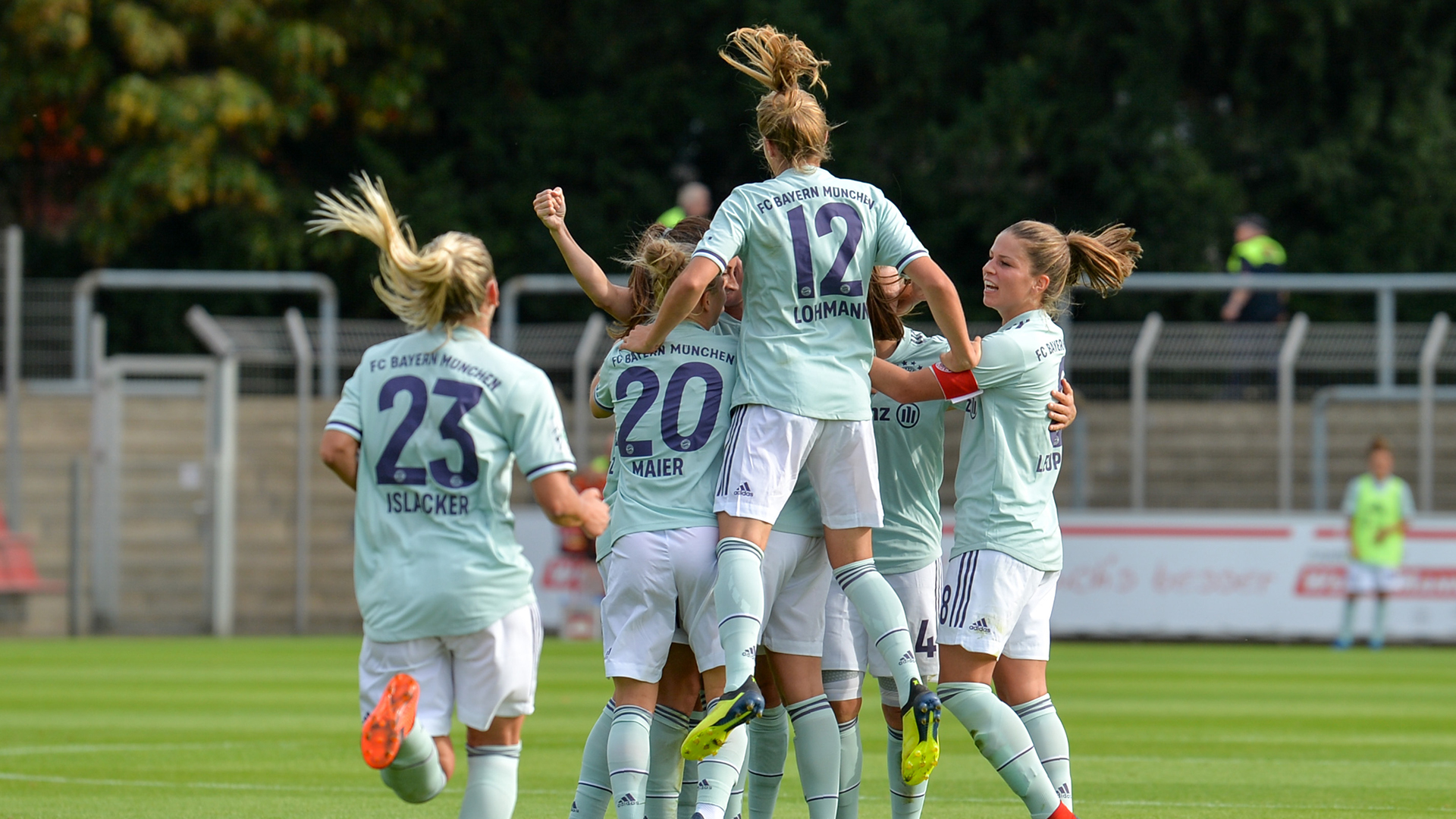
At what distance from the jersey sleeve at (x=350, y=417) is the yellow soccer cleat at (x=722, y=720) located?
1.23m

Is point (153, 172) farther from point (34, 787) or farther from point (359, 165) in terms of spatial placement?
point (34, 787)

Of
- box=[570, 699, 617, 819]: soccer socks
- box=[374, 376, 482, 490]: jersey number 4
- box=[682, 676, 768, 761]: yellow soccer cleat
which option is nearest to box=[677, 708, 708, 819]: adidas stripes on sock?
box=[570, 699, 617, 819]: soccer socks

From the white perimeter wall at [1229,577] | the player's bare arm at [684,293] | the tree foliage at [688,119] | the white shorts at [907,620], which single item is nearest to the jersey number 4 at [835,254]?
the player's bare arm at [684,293]

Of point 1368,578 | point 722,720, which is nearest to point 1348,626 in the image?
point 1368,578

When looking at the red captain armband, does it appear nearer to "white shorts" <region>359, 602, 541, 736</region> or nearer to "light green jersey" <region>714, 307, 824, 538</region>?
"light green jersey" <region>714, 307, 824, 538</region>

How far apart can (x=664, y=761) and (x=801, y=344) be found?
138cm

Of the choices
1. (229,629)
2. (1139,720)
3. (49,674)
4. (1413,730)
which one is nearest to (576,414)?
(229,629)

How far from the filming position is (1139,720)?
36.2ft

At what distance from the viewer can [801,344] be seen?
5539 mm

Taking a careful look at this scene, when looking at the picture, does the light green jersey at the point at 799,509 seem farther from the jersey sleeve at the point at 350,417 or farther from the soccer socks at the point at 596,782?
the jersey sleeve at the point at 350,417

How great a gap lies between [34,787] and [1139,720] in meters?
6.35

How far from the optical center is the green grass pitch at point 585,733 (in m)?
7.53

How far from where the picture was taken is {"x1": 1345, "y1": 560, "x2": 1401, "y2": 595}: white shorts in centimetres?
1725

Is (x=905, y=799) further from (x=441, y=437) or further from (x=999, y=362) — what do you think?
(x=441, y=437)
